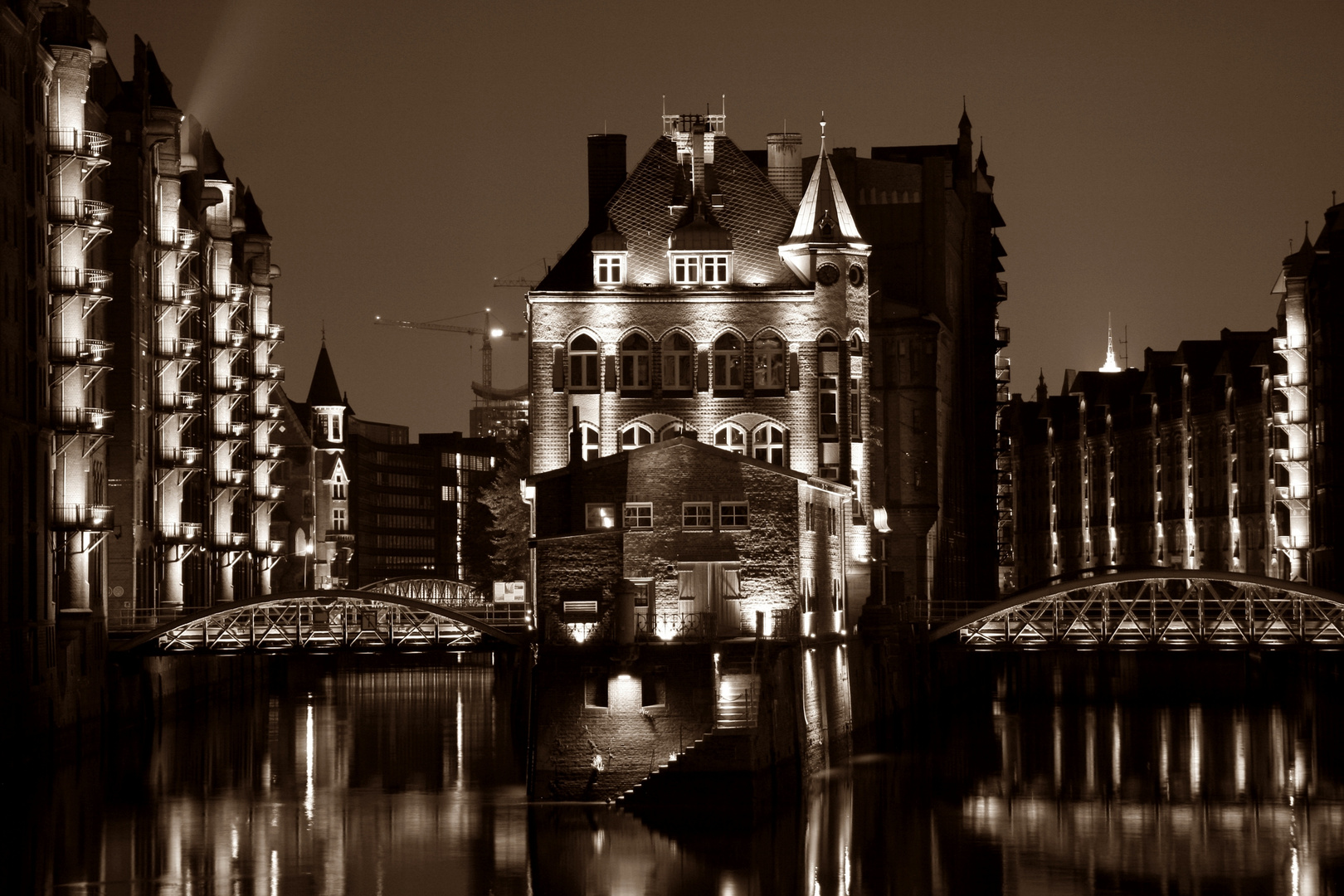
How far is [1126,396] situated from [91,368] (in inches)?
3642

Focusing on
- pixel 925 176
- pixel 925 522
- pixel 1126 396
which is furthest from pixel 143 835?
pixel 1126 396

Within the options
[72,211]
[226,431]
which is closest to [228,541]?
[226,431]

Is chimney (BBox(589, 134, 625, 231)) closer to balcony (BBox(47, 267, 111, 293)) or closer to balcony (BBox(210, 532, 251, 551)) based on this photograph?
balcony (BBox(47, 267, 111, 293))

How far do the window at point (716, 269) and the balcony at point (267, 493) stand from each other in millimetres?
44989

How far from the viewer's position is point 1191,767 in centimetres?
7194

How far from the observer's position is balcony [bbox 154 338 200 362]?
303ft

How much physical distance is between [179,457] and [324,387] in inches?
3072

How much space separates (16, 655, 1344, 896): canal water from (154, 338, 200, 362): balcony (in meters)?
15.6

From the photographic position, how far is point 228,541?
104812 millimetres

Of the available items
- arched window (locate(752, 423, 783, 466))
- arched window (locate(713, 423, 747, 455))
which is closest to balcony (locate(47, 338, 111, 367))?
arched window (locate(713, 423, 747, 455))

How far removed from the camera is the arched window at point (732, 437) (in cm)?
7838

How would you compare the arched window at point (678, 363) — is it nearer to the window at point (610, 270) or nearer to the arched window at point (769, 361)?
the arched window at point (769, 361)

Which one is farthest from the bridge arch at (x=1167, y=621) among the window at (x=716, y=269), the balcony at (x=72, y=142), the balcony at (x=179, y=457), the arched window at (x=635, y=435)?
the balcony at (x=179, y=457)

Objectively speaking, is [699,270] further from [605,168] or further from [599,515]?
[599,515]
